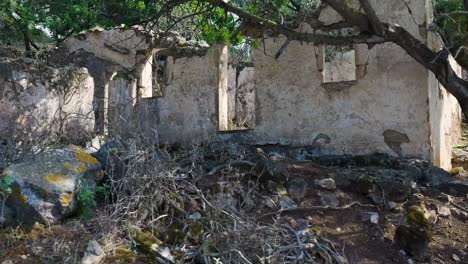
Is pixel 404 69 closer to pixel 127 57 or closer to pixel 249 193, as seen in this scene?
pixel 249 193

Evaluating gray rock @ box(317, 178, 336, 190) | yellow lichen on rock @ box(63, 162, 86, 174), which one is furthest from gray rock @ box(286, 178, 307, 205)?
yellow lichen on rock @ box(63, 162, 86, 174)

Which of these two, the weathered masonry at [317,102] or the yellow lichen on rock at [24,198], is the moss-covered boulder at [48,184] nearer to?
the yellow lichen on rock at [24,198]

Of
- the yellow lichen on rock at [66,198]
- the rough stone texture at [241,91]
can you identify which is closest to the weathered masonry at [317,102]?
the yellow lichen on rock at [66,198]

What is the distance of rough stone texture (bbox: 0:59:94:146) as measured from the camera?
21.9ft

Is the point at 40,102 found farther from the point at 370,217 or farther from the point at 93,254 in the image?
the point at 370,217

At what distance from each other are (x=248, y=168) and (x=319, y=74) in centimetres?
299

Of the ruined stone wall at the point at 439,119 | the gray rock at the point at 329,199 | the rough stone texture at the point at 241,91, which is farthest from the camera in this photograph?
the rough stone texture at the point at 241,91


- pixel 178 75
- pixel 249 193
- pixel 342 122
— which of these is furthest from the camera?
pixel 178 75

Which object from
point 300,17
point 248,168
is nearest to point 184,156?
point 248,168

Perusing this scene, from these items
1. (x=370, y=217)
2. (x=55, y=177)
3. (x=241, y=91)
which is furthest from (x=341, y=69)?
(x=55, y=177)

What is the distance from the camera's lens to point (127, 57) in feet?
41.1

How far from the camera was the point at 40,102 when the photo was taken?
7.15 meters

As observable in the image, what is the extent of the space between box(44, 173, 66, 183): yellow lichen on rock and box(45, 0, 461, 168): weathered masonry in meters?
1.49

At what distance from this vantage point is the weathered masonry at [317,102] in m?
7.20
